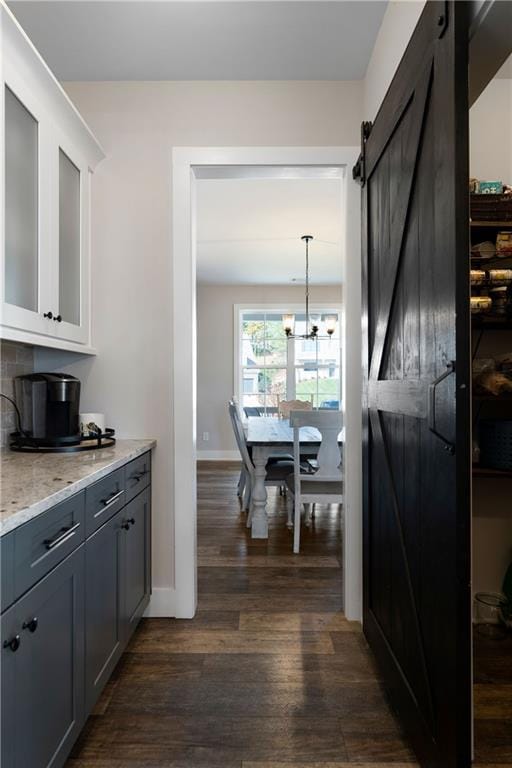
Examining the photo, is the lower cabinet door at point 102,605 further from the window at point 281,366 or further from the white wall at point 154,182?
the window at point 281,366

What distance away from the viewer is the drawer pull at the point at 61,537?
1139 mm

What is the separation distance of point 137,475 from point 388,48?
212 cm

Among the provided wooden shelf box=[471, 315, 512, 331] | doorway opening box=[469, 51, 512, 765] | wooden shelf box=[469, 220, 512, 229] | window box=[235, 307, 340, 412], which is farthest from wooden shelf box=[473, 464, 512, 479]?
window box=[235, 307, 340, 412]

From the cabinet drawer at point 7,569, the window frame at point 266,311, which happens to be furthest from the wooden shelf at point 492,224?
the window frame at point 266,311

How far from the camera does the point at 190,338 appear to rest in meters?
2.31

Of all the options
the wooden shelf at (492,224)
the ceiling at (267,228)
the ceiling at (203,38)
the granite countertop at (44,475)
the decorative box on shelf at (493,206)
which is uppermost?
the ceiling at (267,228)

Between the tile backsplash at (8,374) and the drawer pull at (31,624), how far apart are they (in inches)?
41.8

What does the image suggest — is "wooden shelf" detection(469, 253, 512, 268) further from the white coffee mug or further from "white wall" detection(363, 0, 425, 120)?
the white coffee mug

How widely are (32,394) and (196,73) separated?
5.80ft

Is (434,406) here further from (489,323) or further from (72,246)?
(72,246)

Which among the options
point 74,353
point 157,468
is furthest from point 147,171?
point 157,468

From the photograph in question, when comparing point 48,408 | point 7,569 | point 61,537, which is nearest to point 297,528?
point 48,408

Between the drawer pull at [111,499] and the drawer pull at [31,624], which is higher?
the drawer pull at [111,499]

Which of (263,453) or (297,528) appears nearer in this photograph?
(297,528)
